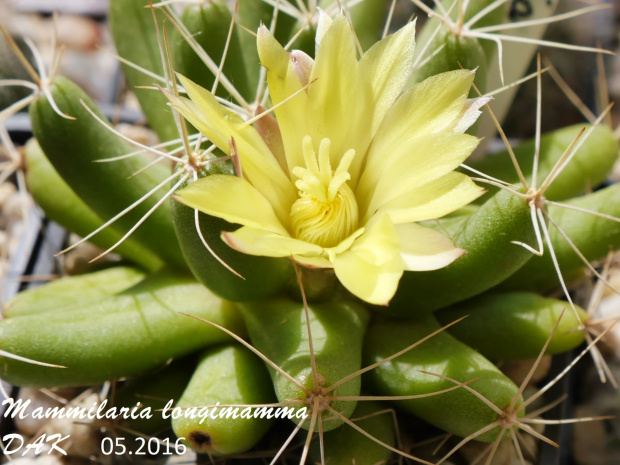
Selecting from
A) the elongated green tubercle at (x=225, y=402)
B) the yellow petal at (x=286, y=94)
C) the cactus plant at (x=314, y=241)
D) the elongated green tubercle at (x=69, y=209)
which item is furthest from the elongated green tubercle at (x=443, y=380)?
the elongated green tubercle at (x=69, y=209)

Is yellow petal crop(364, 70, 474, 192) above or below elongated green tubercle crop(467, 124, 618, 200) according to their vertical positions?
above

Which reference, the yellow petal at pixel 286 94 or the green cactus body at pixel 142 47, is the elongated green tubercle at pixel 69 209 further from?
the yellow petal at pixel 286 94

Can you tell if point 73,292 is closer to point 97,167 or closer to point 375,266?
point 97,167

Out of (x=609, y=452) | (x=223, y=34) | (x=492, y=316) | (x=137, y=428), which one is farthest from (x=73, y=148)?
(x=609, y=452)

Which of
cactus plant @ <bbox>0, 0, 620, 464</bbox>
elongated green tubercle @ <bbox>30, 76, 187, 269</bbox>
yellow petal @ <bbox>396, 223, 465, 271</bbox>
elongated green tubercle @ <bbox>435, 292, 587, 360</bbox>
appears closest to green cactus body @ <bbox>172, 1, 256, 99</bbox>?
cactus plant @ <bbox>0, 0, 620, 464</bbox>

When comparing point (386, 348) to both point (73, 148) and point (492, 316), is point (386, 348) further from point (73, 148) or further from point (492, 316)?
point (73, 148)

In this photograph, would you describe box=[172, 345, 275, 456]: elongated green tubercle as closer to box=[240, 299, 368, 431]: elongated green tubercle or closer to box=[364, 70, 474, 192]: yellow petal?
box=[240, 299, 368, 431]: elongated green tubercle

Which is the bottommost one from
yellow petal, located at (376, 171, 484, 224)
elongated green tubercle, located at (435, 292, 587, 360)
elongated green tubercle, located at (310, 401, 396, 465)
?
elongated green tubercle, located at (310, 401, 396, 465)

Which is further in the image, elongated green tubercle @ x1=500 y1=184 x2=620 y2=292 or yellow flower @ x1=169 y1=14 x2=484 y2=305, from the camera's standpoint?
elongated green tubercle @ x1=500 y1=184 x2=620 y2=292

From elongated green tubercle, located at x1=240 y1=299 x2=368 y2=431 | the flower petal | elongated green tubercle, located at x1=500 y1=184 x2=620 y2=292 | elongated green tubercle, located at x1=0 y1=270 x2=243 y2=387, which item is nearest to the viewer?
the flower petal
